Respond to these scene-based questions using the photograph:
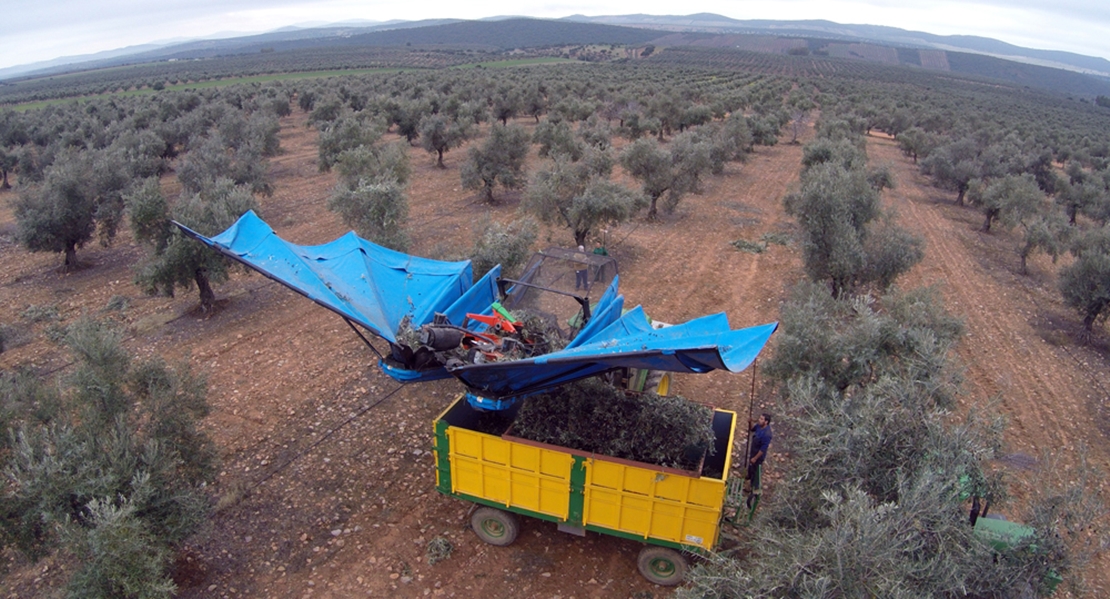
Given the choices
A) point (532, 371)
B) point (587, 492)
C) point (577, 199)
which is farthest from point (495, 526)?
point (577, 199)

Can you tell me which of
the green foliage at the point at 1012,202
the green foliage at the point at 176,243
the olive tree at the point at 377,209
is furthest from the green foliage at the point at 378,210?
the green foliage at the point at 1012,202

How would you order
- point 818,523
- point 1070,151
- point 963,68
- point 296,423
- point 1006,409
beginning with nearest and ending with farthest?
point 818,523, point 296,423, point 1006,409, point 1070,151, point 963,68

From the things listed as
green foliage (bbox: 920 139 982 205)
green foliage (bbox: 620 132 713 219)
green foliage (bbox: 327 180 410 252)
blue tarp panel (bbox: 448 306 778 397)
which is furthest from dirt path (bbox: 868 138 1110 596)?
green foliage (bbox: 327 180 410 252)

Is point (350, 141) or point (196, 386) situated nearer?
point (196, 386)

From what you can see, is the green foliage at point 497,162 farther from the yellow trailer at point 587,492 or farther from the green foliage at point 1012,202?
the green foliage at point 1012,202

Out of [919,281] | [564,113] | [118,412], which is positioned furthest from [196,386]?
[564,113]

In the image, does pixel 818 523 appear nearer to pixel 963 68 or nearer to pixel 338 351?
pixel 338 351

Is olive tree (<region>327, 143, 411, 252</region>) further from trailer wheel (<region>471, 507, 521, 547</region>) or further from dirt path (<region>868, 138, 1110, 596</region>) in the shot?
dirt path (<region>868, 138, 1110, 596</region>)
